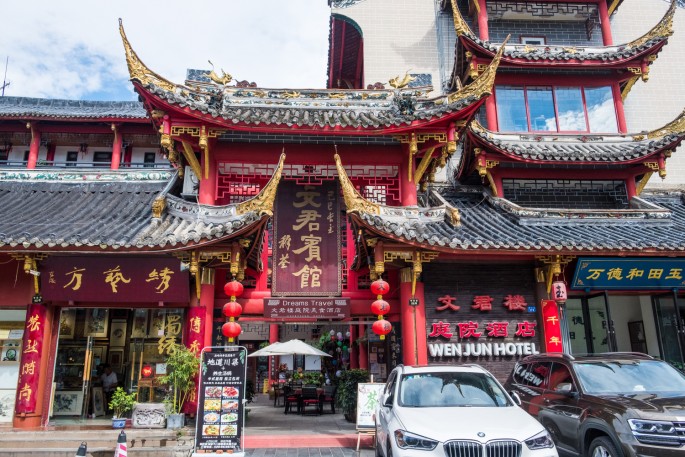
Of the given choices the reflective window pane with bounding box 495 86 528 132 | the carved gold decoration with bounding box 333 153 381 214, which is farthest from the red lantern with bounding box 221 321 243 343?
the reflective window pane with bounding box 495 86 528 132

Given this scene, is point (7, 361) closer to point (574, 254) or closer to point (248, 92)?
point (248, 92)

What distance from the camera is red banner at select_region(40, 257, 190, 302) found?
10.6m

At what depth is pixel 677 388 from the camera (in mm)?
6922

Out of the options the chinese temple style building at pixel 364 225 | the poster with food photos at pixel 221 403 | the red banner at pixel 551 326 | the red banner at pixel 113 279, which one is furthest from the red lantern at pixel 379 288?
the red banner at pixel 113 279

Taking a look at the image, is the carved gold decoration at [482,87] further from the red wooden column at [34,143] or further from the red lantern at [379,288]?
the red wooden column at [34,143]

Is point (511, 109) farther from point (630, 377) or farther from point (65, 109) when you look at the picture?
point (65, 109)

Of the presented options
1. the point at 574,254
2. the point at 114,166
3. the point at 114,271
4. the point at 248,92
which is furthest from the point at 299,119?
the point at 114,166

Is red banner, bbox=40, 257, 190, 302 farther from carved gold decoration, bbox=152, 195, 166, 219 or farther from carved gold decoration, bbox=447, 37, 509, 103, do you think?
carved gold decoration, bbox=447, 37, 509, 103

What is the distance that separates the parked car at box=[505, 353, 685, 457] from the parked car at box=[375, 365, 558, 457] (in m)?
0.89

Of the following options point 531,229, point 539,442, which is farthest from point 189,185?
point 539,442

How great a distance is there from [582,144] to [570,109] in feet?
4.89

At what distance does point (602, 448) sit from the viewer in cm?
623

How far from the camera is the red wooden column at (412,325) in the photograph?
1080 centimetres

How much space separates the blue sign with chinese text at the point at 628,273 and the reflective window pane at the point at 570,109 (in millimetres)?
5293
